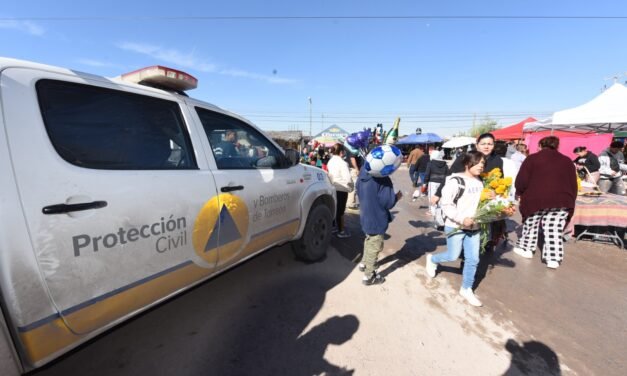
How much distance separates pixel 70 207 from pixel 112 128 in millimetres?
564

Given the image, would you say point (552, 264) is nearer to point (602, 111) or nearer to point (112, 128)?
point (112, 128)

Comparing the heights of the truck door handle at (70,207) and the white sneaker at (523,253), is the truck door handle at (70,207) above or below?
above

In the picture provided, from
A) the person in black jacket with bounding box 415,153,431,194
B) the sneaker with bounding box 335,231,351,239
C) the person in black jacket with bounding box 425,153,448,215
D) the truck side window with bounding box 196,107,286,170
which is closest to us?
the truck side window with bounding box 196,107,286,170

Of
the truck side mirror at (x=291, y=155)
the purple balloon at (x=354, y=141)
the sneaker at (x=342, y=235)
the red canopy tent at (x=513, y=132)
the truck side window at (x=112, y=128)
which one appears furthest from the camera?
the red canopy tent at (x=513, y=132)

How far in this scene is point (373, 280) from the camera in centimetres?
317

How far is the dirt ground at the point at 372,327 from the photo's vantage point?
2004 mm

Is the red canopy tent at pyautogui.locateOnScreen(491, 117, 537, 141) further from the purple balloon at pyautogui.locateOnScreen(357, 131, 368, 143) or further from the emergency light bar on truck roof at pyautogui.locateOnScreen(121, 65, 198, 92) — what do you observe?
the emergency light bar on truck roof at pyautogui.locateOnScreen(121, 65, 198, 92)

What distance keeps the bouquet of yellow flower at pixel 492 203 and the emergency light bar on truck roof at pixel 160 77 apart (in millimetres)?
2872

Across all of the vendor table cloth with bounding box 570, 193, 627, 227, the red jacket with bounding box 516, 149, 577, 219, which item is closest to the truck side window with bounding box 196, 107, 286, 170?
the red jacket with bounding box 516, 149, 577, 219

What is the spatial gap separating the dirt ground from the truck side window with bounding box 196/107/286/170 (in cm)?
140

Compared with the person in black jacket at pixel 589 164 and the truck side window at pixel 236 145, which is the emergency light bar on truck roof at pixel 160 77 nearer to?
the truck side window at pixel 236 145

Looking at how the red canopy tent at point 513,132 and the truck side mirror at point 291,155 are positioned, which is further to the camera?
the red canopy tent at point 513,132

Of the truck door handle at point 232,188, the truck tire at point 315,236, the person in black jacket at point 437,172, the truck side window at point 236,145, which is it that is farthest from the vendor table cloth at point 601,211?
the truck door handle at point 232,188

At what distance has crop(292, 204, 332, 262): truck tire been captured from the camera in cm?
340
